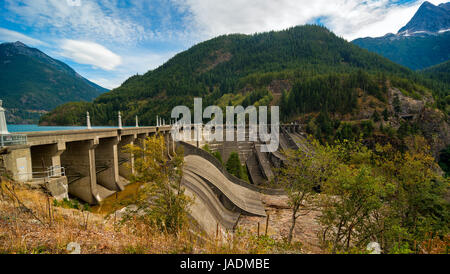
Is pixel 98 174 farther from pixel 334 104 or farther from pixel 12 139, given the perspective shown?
pixel 334 104

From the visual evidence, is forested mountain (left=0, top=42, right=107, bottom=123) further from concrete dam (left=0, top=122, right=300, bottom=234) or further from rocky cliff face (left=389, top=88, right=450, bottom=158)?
rocky cliff face (left=389, top=88, right=450, bottom=158)

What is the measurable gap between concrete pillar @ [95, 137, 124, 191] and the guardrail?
1126 centimetres

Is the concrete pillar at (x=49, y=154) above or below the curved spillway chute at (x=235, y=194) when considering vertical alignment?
above

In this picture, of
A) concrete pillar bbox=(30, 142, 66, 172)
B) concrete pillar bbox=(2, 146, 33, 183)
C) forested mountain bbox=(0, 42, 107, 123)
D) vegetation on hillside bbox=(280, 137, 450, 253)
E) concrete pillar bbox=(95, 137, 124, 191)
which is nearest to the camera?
vegetation on hillside bbox=(280, 137, 450, 253)

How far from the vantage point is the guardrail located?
966cm

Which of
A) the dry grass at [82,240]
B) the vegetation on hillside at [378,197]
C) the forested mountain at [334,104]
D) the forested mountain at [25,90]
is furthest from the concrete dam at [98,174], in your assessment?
the forested mountain at [25,90]

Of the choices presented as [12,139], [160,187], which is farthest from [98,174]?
[160,187]

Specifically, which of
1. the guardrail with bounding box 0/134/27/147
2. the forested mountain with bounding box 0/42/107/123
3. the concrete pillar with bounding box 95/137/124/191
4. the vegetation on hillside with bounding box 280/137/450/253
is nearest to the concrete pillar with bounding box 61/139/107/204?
the concrete pillar with bounding box 95/137/124/191

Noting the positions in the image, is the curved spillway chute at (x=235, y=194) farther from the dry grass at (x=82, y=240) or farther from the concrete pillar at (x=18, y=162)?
the dry grass at (x=82, y=240)

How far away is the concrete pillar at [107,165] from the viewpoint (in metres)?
22.0

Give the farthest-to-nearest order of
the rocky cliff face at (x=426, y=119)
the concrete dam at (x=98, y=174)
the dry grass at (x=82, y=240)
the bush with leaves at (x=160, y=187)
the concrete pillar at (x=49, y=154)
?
the rocky cliff face at (x=426, y=119) < the concrete pillar at (x=49, y=154) < the concrete dam at (x=98, y=174) < the bush with leaves at (x=160, y=187) < the dry grass at (x=82, y=240)

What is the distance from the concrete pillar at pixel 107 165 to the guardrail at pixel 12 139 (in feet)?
36.9

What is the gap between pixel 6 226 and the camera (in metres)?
5.10

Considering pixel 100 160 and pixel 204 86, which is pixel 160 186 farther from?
pixel 204 86
